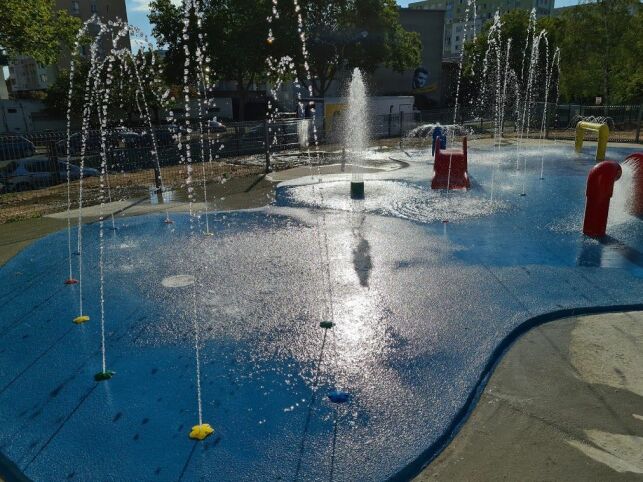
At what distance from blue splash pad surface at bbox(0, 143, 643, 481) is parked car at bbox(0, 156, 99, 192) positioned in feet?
27.9

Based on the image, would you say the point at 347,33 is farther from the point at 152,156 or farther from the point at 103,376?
the point at 103,376

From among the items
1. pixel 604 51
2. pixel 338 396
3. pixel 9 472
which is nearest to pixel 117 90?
pixel 604 51

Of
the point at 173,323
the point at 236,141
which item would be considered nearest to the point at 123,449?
the point at 173,323

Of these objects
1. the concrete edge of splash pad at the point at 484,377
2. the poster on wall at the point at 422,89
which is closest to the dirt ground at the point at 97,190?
the concrete edge of splash pad at the point at 484,377

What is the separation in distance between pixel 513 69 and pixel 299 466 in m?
53.6

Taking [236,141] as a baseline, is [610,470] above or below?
below

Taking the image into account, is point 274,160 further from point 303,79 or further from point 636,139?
point 303,79

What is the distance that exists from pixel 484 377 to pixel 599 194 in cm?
541

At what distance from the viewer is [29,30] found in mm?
20562

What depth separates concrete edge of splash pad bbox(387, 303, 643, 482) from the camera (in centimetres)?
355

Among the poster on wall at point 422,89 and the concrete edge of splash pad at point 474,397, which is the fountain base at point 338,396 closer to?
the concrete edge of splash pad at point 474,397

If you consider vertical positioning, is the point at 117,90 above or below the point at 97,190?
above

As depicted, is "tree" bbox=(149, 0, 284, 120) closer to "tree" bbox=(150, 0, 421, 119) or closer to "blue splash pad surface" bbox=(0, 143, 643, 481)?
"tree" bbox=(150, 0, 421, 119)

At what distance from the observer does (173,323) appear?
5.86 metres
